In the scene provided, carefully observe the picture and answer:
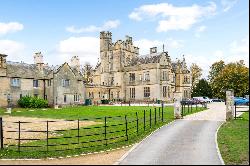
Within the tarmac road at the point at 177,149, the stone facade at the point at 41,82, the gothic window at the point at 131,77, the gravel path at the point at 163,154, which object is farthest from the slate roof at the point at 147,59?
the gravel path at the point at 163,154

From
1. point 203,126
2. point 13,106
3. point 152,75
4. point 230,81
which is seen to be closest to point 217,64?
point 230,81

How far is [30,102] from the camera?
178ft

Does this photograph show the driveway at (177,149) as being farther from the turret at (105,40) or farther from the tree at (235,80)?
the turret at (105,40)

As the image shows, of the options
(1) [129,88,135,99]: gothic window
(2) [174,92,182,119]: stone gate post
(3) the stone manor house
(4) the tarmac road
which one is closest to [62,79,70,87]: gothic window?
(3) the stone manor house

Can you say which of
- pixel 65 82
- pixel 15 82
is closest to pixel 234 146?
pixel 15 82

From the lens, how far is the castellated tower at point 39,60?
200 ft

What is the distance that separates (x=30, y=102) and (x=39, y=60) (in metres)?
10.3

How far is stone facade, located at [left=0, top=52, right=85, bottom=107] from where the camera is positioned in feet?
178

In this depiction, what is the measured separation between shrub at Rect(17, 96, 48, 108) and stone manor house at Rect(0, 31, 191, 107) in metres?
1.35

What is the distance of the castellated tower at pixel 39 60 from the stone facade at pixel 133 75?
40.9 ft

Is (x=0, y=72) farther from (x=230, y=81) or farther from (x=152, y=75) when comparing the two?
(x=230, y=81)

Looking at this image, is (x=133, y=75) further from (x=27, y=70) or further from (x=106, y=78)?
(x=27, y=70)

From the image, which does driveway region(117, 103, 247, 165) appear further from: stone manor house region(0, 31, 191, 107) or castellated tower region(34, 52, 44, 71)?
castellated tower region(34, 52, 44, 71)

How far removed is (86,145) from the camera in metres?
17.5
